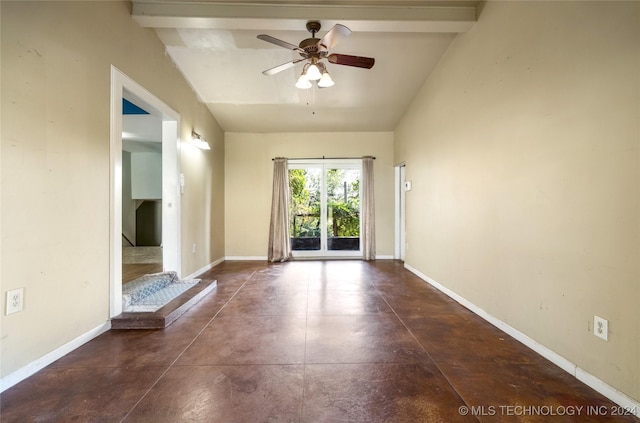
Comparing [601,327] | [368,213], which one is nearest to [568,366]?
[601,327]

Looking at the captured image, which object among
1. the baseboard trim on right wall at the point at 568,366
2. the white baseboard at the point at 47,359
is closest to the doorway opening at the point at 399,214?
the baseboard trim on right wall at the point at 568,366

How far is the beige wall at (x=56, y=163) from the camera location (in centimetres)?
154

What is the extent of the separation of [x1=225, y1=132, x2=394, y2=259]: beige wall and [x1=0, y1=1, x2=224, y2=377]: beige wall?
3.08 meters

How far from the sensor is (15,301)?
1554 millimetres

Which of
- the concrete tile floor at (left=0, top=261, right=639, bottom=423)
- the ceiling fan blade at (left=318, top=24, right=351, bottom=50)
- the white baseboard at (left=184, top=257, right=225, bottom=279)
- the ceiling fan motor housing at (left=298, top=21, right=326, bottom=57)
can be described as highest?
the ceiling fan motor housing at (left=298, top=21, right=326, bottom=57)

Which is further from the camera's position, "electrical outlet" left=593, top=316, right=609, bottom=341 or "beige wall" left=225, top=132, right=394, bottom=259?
"beige wall" left=225, top=132, right=394, bottom=259

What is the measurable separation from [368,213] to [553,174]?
378cm

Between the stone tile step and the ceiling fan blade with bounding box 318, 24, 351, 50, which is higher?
the ceiling fan blade with bounding box 318, 24, 351, 50

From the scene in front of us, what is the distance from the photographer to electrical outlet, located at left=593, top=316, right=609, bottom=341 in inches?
57.9

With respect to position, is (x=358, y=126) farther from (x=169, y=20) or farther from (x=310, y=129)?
(x=169, y=20)

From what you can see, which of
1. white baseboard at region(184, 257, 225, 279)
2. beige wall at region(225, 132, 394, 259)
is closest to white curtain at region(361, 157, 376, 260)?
beige wall at region(225, 132, 394, 259)

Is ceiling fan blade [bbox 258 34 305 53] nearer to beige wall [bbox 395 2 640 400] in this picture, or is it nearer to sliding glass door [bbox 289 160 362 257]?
beige wall [bbox 395 2 640 400]

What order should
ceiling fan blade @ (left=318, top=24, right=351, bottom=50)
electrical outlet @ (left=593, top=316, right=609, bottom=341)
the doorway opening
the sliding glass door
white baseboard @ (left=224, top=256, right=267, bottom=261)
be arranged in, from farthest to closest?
the sliding glass door → white baseboard @ (left=224, top=256, right=267, bottom=261) → the doorway opening → ceiling fan blade @ (left=318, top=24, right=351, bottom=50) → electrical outlet @ (left=593, top=316, right=609, bottom=341)

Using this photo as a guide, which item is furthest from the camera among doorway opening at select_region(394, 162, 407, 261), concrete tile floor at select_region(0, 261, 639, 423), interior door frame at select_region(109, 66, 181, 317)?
doorway opening at select_region(394, 162, 407, 261)
